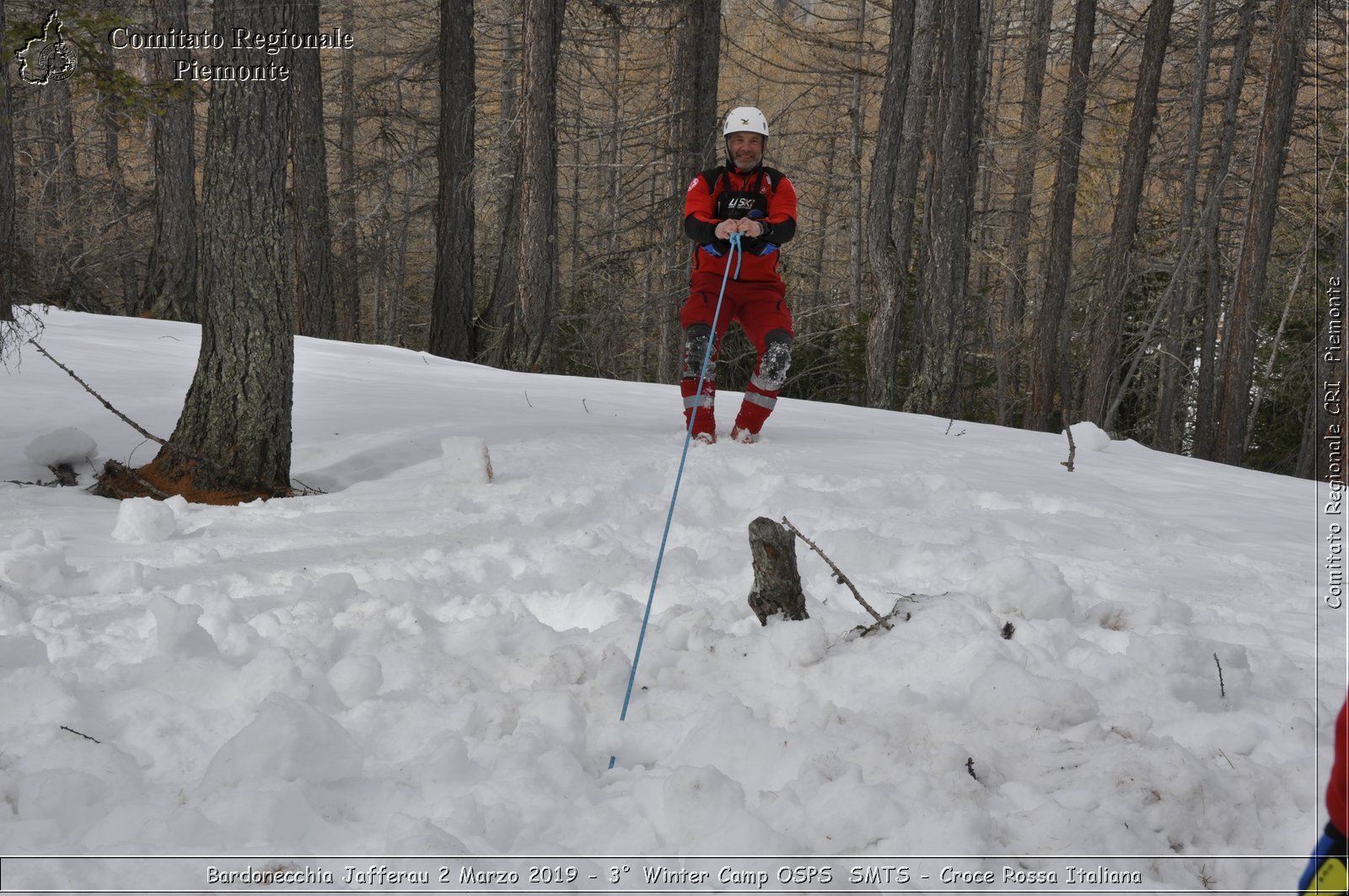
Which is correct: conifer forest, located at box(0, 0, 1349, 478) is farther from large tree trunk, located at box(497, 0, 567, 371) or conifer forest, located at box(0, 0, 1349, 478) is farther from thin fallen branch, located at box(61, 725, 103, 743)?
thin fallen branch, located at box(61, 725, 103, 743)

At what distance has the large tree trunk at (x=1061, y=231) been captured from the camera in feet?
47.3

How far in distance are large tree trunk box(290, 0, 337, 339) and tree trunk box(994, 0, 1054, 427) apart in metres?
9.50

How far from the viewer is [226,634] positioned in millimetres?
2822

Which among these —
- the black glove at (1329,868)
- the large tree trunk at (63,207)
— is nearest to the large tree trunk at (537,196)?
the large tree trunk at (63,207)

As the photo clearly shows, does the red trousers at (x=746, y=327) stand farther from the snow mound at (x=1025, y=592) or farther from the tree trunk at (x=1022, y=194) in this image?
the tree trunk at (x=1022, y=194)

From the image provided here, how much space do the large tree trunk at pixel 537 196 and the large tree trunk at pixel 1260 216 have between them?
8235 mm

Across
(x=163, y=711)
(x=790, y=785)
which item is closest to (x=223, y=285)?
(x=163, y=711)

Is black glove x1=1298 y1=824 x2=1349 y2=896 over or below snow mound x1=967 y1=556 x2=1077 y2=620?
over

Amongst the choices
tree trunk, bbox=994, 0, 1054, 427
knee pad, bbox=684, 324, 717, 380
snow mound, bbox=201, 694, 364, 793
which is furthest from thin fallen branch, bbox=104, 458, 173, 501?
tree trunk, bbox=994, 0, 1054, 427

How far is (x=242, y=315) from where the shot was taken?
4.52 m

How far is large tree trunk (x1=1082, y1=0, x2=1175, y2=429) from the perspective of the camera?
12.9 m

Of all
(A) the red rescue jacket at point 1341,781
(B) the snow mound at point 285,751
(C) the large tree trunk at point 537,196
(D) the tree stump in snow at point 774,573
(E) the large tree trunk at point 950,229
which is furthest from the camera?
(C) the large tree trunk at point 537,196

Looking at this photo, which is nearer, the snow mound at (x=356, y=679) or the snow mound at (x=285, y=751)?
the snow mound at (x=285, y=751)

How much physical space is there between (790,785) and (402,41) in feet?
112
